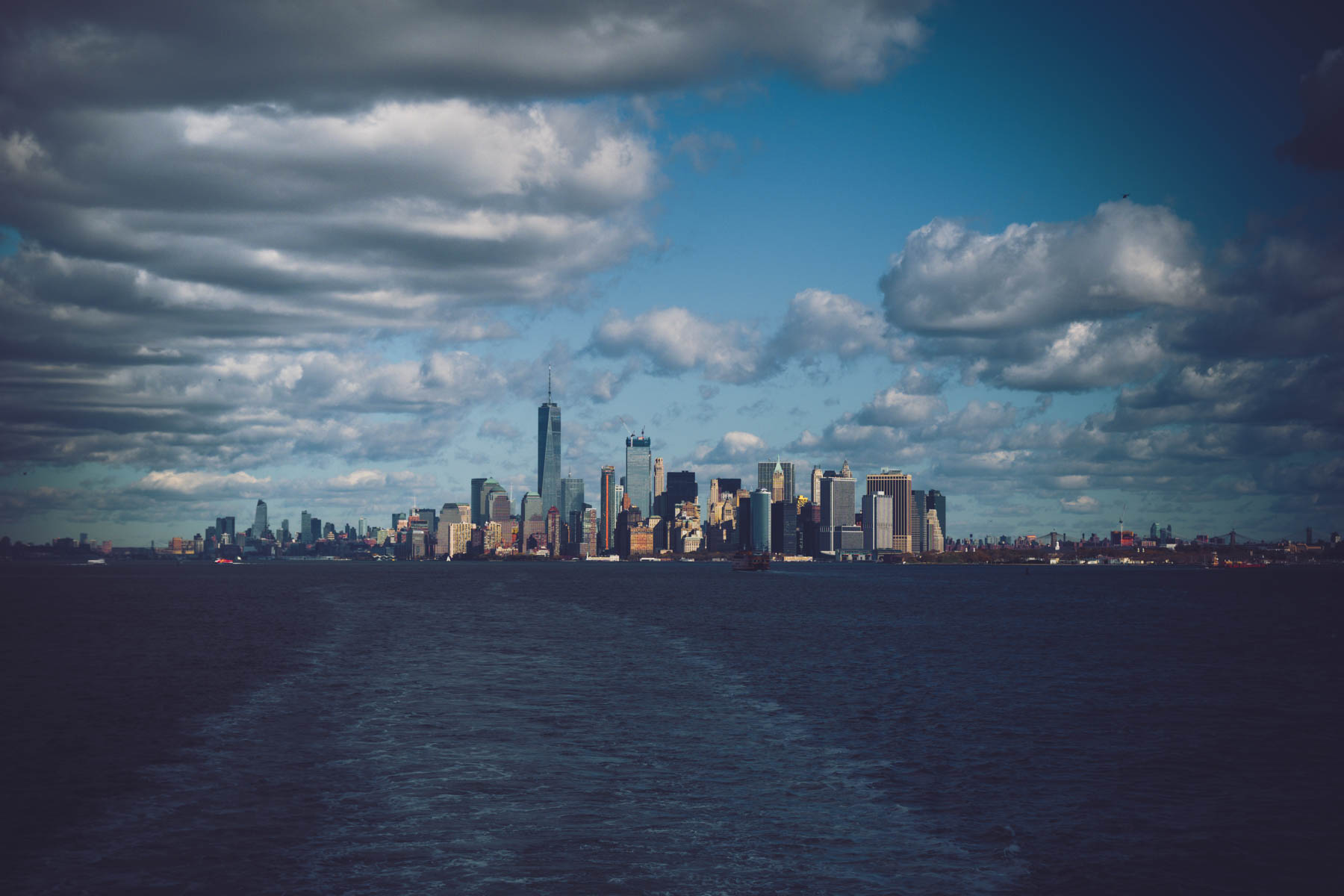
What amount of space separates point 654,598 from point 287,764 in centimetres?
14589

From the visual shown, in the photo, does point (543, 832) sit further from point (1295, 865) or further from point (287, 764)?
point (1295, 865)

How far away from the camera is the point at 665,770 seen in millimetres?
36969

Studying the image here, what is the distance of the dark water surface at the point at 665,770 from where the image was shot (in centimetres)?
2609

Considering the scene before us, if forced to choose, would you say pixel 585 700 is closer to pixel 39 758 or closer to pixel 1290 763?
pixel 39 758

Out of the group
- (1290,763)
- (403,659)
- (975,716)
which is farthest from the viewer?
(403,659)

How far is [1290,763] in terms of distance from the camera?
40406mm

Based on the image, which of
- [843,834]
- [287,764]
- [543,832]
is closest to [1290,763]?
[843,834]

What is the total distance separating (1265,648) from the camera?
91562 mm

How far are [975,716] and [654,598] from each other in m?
135

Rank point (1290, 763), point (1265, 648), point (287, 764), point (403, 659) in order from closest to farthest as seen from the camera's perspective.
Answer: point (287, 764), point (1290, 763), point (403, 659), point (1265, 648)

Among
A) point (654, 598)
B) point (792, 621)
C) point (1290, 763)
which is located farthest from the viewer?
point (654, 598)

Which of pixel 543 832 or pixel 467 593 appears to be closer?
pixel 543 832

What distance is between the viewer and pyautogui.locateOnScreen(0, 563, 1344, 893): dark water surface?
26094mm

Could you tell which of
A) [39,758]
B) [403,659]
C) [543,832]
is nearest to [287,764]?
[39,758]
